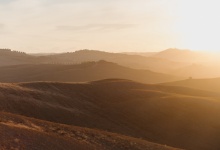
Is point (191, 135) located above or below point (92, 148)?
below

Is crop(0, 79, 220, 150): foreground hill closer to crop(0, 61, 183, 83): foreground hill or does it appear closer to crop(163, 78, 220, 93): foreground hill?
crop(163, 78, 220, 93): foreground hill

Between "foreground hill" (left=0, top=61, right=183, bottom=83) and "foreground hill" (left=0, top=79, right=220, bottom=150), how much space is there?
6493cm

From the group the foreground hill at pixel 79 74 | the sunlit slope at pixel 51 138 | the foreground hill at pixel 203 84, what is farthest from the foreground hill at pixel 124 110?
the foreground hill at pixel 79 74

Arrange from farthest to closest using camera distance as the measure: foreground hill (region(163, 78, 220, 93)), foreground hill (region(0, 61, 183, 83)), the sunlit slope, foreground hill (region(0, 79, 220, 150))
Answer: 1. foreground hill (region(0, 61, 183, 83))
2. foreground hill (region(163, 78, 220, 93))
3. foreground hill (region(0, 79, 220, 150))
4. the sunlit slope

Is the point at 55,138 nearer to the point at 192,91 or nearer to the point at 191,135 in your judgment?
the point at 191,135

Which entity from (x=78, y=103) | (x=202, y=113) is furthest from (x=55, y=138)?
(x=202, y=113)

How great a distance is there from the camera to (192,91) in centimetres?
6581

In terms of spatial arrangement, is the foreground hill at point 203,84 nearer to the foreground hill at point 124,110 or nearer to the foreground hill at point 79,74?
the foreground hill at point 79,74

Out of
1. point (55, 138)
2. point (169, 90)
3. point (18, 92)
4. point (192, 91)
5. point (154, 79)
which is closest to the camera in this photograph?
point (55, 138)

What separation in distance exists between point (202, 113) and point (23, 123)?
30.1 metres

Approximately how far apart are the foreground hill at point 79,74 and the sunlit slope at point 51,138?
88.9 meters

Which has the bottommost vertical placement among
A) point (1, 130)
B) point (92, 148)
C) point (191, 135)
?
point (191, 135)

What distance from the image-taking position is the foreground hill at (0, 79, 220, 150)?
118 ft

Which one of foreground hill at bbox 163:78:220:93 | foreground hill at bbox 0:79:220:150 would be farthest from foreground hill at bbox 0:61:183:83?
foreground hill at bbox 0:79:220:150
